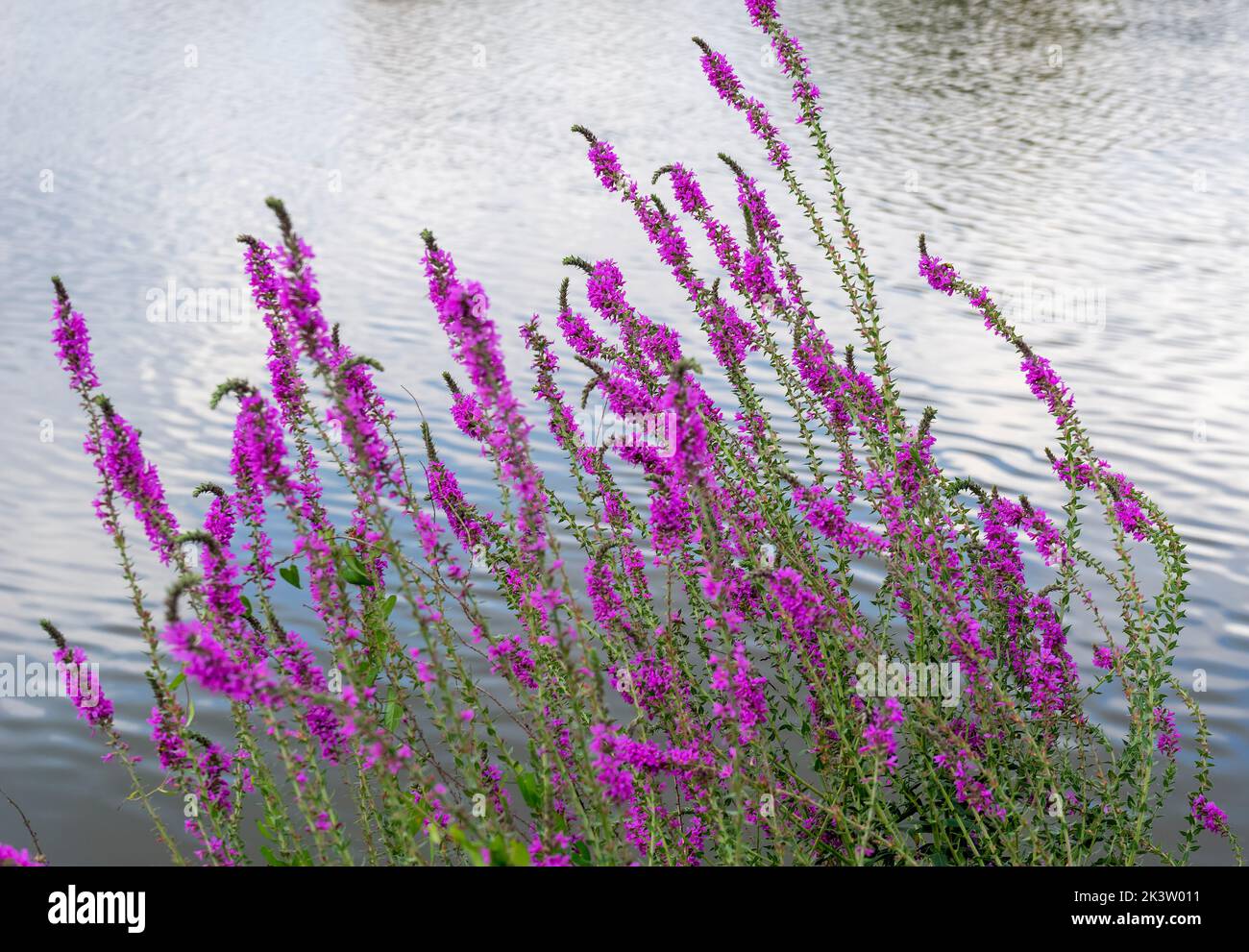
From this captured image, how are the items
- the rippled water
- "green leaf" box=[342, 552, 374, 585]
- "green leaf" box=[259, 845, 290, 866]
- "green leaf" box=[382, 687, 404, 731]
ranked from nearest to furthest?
"green leaf" box=[259, 845, 290, 866], "green leaf" box=[382, 687, 404, 731], "green leaf" box=[342, 552, 374, 585], the rippled water

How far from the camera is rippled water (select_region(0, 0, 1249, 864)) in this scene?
938 centimetres

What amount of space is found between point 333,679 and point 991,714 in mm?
3481

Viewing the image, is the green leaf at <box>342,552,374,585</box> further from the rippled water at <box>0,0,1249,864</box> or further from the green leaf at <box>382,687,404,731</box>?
the rippled water at <box>0,0,1249,864</box>

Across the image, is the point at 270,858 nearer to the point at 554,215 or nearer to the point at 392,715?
the point at 392,715

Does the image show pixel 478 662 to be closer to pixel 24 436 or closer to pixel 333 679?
pixel 333 679

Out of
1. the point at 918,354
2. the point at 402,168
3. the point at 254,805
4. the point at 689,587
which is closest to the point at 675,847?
the point at 689,587

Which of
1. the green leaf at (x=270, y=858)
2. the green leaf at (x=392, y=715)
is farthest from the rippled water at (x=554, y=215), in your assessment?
the green leaf at (x=392, y=715)

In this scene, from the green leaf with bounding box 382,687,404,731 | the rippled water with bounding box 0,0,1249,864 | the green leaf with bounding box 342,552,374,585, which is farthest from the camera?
the rippled water with bounding box 0,0,1249,864

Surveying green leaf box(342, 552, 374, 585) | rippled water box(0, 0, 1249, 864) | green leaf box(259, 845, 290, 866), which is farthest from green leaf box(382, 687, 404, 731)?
rippled water box(0, 0, 1249, 864)

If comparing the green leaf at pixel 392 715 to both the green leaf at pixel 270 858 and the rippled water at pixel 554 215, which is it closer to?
the green leaf at pixel 270 858

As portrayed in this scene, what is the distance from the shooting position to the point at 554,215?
61.3ft

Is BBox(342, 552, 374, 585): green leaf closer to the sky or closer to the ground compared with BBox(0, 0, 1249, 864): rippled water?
closer to the ground

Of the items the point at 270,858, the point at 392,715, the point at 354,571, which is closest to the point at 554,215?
the point at 354,571

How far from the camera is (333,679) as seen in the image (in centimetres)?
630
